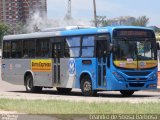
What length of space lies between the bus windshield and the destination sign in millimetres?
220

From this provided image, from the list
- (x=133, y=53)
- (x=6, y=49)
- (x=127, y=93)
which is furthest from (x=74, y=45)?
(x=6, y=49)

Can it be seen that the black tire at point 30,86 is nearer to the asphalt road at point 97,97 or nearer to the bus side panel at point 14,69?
the bus side panel at point 14,69

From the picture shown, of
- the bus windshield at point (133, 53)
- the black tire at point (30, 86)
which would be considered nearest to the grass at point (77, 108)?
the bus windshield at point (133, 53)

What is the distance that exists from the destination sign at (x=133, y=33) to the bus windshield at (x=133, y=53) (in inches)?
8.6

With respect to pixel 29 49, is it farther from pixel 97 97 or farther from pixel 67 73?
pixel 97 97

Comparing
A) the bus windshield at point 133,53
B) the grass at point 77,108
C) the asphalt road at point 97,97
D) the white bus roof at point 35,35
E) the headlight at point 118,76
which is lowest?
the asphalt road at point 97,97

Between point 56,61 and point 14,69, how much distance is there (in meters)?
4.06

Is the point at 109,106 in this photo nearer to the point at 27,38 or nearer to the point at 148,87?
the point at 148,87

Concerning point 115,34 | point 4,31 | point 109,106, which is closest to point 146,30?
point 115,34

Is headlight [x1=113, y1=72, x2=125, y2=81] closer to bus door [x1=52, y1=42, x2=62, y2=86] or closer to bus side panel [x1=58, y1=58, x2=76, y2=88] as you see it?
bus side panel [x1=58, y1=58, x2=76, y2=88]

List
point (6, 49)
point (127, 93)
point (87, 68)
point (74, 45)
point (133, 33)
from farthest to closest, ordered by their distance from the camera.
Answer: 1. point (6, 49)
2. point (74, 45)
3. point (127, 93)
4. point (87, 68)
5. point (133, 33)

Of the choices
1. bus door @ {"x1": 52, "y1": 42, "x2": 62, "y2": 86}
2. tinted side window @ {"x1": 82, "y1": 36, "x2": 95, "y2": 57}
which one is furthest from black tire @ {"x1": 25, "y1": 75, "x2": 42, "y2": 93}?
tinted side window @ {"x1": 82, "y1": 36, "x2": 95, "y2": 57}

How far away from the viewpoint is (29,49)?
28.1 metres

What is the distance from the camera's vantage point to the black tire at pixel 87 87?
23875 mm
